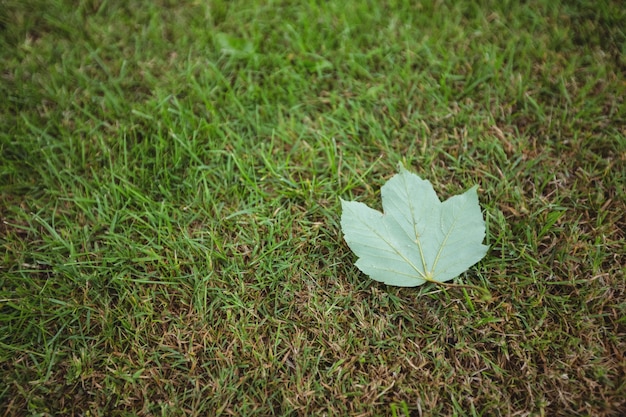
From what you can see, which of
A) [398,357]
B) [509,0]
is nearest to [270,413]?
[398,357]

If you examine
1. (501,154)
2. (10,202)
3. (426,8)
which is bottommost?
(10,202)

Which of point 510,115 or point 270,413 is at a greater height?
point 510,115

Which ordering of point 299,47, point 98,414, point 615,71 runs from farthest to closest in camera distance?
point 299,47, point 615,71, point 98,414

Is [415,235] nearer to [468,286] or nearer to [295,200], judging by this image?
[468,286]

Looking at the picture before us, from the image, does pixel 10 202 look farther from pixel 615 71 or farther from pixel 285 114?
pixel 615 71

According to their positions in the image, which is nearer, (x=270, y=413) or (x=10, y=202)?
(x=270, y=413)
